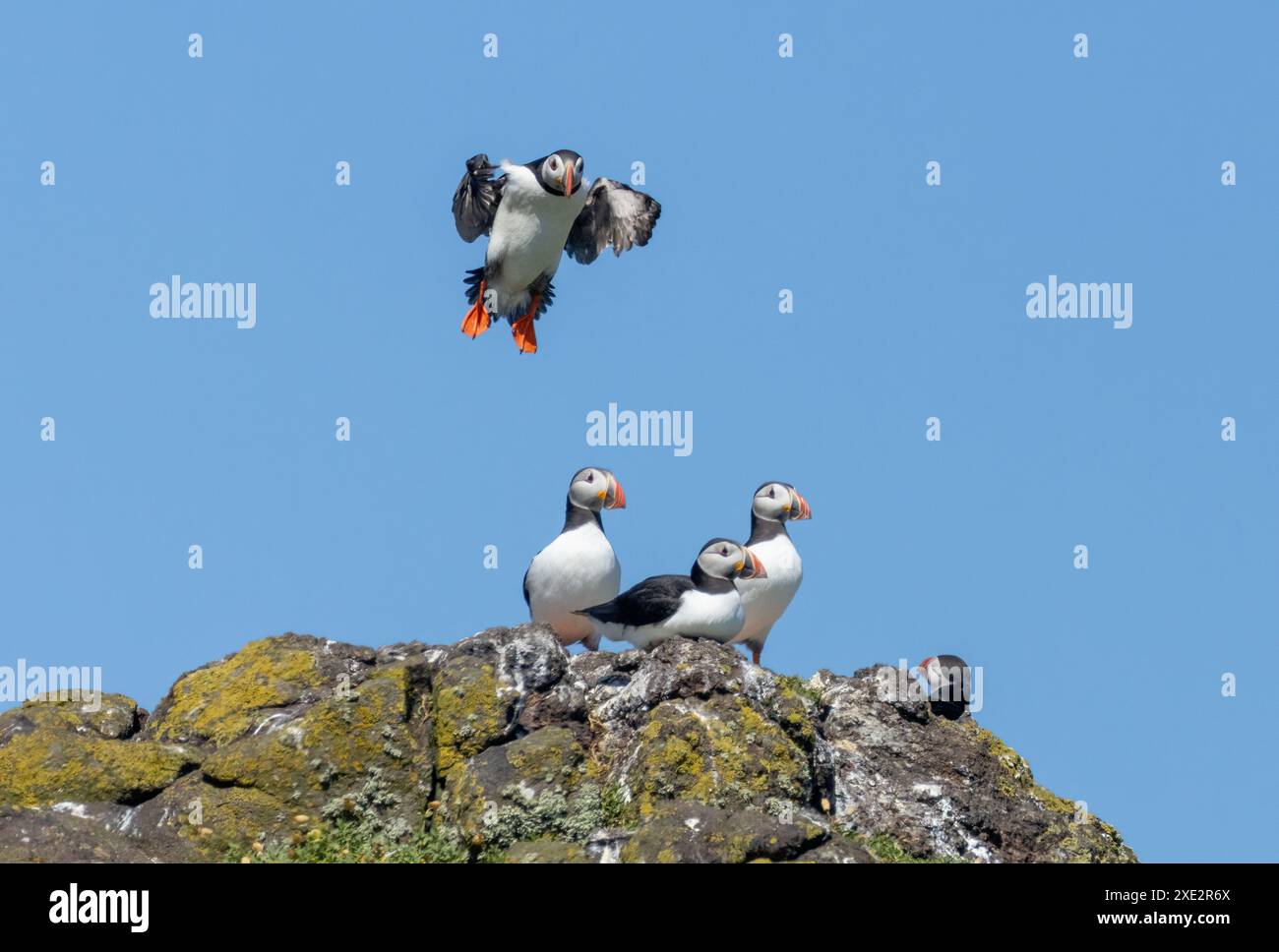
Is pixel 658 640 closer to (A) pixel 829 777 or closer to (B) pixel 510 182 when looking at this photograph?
(A) pixel 829 777

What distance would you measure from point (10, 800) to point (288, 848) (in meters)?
2.08

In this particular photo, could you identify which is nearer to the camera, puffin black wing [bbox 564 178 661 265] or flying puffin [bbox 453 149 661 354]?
flying puffin [bbox 453 149 661 354]

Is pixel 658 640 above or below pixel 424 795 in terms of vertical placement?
above

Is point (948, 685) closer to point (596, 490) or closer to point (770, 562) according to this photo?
point (770, 562)

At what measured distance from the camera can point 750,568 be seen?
664 inches

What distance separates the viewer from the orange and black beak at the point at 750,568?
55.1ft

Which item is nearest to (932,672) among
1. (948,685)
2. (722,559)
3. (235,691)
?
(948,685)

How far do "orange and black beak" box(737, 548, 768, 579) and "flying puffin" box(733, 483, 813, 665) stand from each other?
103 centimetres

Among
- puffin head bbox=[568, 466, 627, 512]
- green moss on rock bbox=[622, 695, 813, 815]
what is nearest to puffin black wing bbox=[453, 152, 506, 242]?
puffin head bbox=[568, 466, 627, 512]

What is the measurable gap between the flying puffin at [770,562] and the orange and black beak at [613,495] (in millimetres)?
1286

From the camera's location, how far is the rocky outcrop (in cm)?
1448

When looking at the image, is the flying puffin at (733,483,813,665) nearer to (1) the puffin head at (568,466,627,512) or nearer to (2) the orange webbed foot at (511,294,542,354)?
(1) the puffin head at (568,466,627,512)
